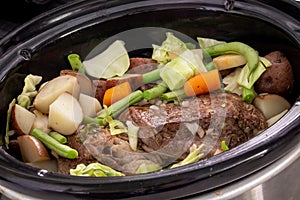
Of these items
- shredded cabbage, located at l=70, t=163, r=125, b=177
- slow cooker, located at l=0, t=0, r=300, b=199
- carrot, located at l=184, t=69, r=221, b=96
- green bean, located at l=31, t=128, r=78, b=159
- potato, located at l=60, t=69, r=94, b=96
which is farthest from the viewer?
potato, located at l=60, t=69, r=94, b=96

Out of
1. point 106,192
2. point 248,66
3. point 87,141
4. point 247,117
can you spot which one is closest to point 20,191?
point 106,192

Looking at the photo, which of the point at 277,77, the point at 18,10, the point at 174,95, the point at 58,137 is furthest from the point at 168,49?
the point at 18,10

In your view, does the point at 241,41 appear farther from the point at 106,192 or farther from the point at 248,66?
the point at 106,192

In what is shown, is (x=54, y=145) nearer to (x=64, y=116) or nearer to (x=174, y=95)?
(x=64, y=116)

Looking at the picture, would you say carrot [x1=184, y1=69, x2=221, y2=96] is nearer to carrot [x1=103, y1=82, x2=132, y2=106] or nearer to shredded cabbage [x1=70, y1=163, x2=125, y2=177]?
carrot [x1=103, y1=82, x2=132, y2=106]

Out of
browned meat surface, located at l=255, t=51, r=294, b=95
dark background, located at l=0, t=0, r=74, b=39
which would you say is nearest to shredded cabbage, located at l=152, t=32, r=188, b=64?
browned meat surface, located at l=255, t=51, r=294, b=95

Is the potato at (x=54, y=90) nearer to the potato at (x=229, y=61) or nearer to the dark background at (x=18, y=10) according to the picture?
the potato at (x=229, y=61)

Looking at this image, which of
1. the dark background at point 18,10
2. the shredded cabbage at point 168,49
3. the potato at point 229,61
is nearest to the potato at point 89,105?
the shredded cabbage at point 168,49
